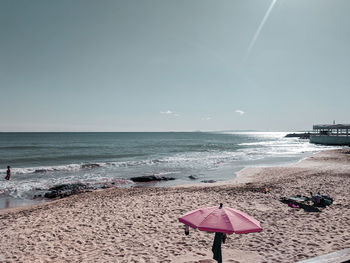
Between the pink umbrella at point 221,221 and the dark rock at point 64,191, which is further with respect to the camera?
the dark rock at point 64,191

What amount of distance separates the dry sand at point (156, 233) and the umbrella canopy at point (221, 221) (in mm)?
1316

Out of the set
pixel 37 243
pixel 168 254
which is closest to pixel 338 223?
pixel 168 254

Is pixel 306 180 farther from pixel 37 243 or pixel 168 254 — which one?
pixel 37 243

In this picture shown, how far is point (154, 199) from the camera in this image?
41.1ft

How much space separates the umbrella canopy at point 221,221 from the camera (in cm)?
399

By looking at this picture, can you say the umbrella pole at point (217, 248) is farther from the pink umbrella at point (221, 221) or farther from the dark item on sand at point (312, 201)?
the dark item on sand at point (312, 201)

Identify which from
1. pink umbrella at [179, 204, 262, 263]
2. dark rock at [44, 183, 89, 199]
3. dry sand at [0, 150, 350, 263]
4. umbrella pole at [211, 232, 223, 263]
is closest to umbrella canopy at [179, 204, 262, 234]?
pink umbrella at [179, 204, 262, 263]

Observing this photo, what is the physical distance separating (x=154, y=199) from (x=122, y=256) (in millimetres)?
6010

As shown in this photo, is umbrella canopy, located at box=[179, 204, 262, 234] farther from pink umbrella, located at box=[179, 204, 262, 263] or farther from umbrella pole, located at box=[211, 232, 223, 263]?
umbrella pole, located at box=[211, 232, 223, 263]

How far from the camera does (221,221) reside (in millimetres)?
4160

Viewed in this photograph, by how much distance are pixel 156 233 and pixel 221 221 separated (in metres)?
4.57

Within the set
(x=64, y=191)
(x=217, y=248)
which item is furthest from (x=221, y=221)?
(x=64, y=191)

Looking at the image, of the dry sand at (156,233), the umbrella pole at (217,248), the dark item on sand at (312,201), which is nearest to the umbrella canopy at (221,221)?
the umbrella pole at (217,248)

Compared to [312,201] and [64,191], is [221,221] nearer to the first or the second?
[312,201]
